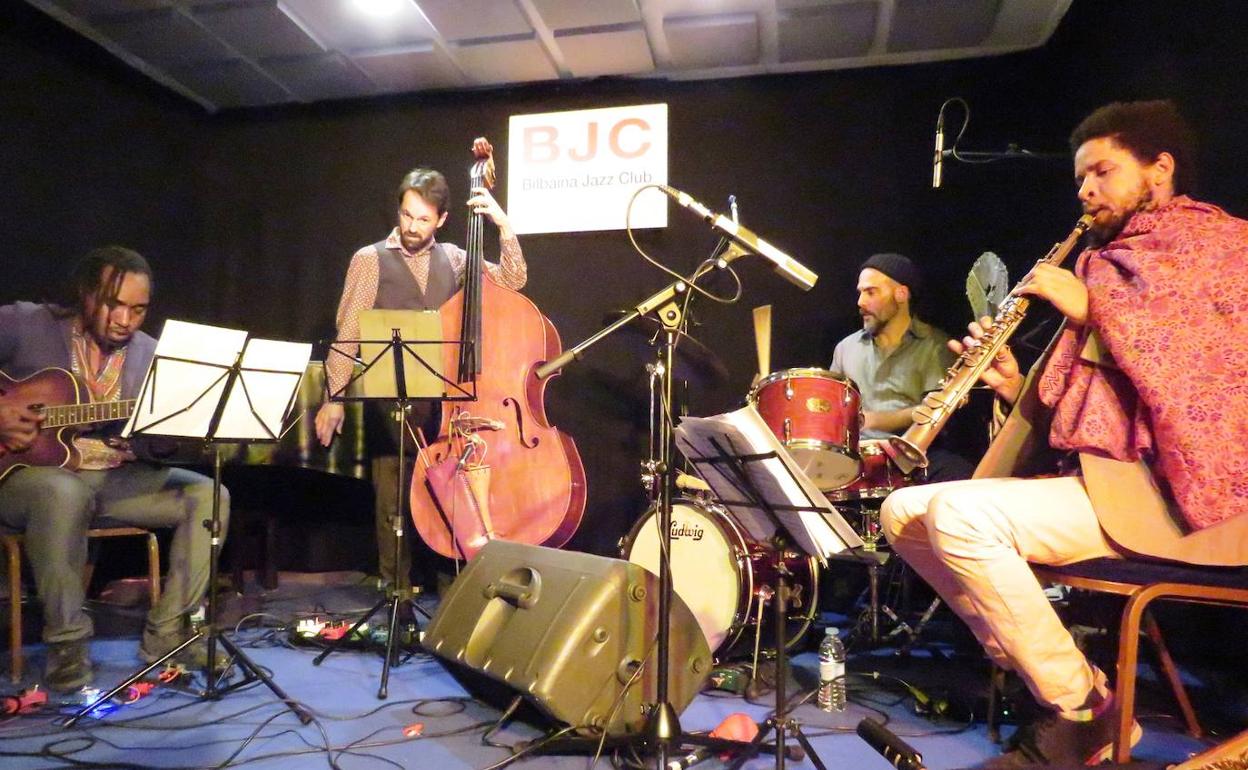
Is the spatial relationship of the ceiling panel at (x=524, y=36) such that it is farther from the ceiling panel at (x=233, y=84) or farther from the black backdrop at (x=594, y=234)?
the black backdrop at (x=594, y=234)

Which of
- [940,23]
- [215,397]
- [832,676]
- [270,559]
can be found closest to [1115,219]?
[832,676]

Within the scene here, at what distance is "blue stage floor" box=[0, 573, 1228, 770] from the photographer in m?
2.17

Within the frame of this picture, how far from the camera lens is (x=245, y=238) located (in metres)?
5.26

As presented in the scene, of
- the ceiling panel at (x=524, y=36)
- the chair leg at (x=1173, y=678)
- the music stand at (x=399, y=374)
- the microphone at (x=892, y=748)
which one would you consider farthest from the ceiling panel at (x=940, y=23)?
the microphone at (x=892, y=748)

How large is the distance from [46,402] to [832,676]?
2.99m

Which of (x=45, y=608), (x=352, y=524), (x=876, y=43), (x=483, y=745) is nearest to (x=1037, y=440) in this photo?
(x=483, y=745)

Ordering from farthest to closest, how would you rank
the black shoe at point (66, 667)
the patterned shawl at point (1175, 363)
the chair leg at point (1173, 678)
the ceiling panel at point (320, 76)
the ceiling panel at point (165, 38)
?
the ceiling panel at point (320, 76)
the ceiling panel at point (165, 38)
the black shoe at point (66, 667)
the chair leg at point (1173, 678)
the patterned shawl at point (1175, 363)

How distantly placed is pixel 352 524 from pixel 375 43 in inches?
110

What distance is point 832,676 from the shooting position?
272 centimetres

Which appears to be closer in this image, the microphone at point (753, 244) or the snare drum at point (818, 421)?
the microphone at point (753, 244)

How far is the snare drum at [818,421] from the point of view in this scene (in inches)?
112

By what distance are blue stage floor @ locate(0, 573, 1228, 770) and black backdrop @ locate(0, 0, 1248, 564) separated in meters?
1.73

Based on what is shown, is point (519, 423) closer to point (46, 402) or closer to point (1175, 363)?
point (46, 402)

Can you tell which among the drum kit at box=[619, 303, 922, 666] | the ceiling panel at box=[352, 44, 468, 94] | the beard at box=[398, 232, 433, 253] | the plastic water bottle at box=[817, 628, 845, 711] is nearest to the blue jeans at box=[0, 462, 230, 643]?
the beard at box=[398, 232, 433, 253]
